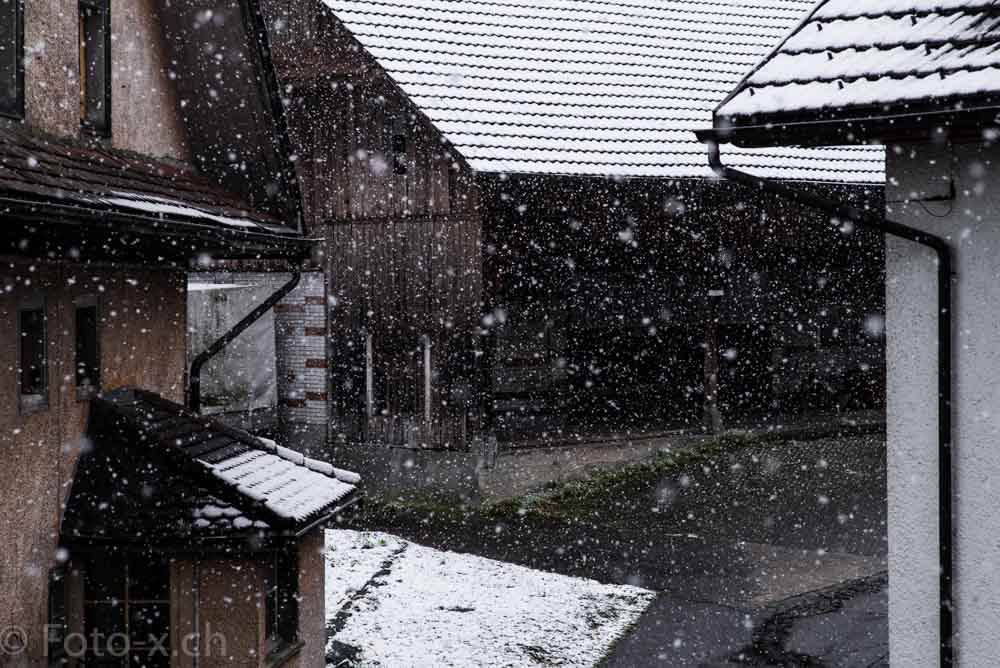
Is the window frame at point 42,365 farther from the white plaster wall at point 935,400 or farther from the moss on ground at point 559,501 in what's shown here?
the moss on ground at point 559,501

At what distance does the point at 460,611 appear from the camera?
1039 centimetres

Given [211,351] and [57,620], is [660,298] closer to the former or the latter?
[211,351]

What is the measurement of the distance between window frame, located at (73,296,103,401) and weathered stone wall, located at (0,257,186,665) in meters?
0.03

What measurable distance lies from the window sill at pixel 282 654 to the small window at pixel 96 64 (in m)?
3.63

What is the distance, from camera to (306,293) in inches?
661

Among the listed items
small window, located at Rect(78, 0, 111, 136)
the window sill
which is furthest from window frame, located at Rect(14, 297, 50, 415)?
the window sill

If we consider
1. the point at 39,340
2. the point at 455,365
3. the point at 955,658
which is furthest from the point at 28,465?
the point at 455,365

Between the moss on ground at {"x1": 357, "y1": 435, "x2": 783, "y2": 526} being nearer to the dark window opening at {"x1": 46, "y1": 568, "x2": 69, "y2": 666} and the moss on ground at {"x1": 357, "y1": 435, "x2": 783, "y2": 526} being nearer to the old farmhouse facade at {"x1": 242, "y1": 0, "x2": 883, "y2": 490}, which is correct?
the old farmhouse facade at {"x1": 242, "y1": 0, "x2": 883, "y2": 490}

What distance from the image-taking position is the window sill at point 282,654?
6883 mm

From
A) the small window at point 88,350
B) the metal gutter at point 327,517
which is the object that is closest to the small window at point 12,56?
the small window at point 88,350

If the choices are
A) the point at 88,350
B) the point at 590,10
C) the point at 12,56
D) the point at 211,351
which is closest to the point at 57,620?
the point at 88,350

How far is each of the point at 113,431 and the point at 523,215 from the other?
31.9ft

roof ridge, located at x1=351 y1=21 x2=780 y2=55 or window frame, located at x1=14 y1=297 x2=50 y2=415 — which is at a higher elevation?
roof ridge, located at x1=351 y1=21 x2=780 y2=55

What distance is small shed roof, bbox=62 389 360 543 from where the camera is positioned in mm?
6445
